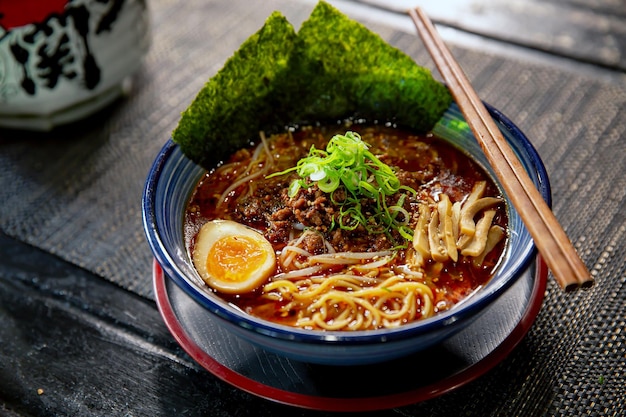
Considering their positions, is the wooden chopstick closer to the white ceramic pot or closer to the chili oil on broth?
the chili oil on broth

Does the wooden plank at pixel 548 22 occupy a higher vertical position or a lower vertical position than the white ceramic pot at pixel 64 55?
lower

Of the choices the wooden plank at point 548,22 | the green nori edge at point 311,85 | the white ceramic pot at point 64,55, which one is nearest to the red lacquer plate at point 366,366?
the green nori edge at point 311,85

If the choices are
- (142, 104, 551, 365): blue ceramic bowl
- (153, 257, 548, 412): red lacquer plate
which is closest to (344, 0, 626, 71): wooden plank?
(142, 104, 551, 365): blue ceramic bowl

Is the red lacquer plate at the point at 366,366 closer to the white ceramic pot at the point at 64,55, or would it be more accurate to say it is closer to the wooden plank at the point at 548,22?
the white ceramic pot at the point at 64,55

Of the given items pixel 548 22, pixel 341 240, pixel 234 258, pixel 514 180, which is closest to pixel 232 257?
pixel 234 258

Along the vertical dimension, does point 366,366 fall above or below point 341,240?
below

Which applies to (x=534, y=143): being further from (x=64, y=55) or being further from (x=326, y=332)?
(x=64, y=55)
